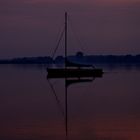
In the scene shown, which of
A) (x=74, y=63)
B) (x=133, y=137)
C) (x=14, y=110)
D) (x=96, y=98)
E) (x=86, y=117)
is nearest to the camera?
(x=133, y=137)

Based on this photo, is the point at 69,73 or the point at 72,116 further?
the point at 69,73

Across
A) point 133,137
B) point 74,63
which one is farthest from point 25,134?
point 74,63

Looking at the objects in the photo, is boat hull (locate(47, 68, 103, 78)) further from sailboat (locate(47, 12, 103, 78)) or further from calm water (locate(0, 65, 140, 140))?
calm water (locate(0, 65, 140, 140))

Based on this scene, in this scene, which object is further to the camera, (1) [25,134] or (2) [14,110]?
(2) [14,110]

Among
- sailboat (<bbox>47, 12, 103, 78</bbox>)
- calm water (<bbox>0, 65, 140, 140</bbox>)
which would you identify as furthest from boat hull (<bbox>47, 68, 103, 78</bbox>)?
calm water (<bbox>0, 65, 140, 140</bbox>)

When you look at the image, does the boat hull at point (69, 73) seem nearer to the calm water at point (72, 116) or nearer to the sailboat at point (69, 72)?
the sailboat at point (69, 72)

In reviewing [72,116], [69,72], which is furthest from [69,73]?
[72,116]

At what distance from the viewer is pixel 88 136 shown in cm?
1496

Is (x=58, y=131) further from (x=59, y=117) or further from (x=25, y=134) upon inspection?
(x=59, y=117)

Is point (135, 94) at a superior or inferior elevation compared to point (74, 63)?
superior

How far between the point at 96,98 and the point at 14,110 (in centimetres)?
613

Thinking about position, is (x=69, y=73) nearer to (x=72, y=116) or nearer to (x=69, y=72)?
(x=69, y=72)

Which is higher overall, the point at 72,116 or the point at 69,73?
the point at 72,116

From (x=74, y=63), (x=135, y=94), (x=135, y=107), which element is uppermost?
(x=135, y=107)
